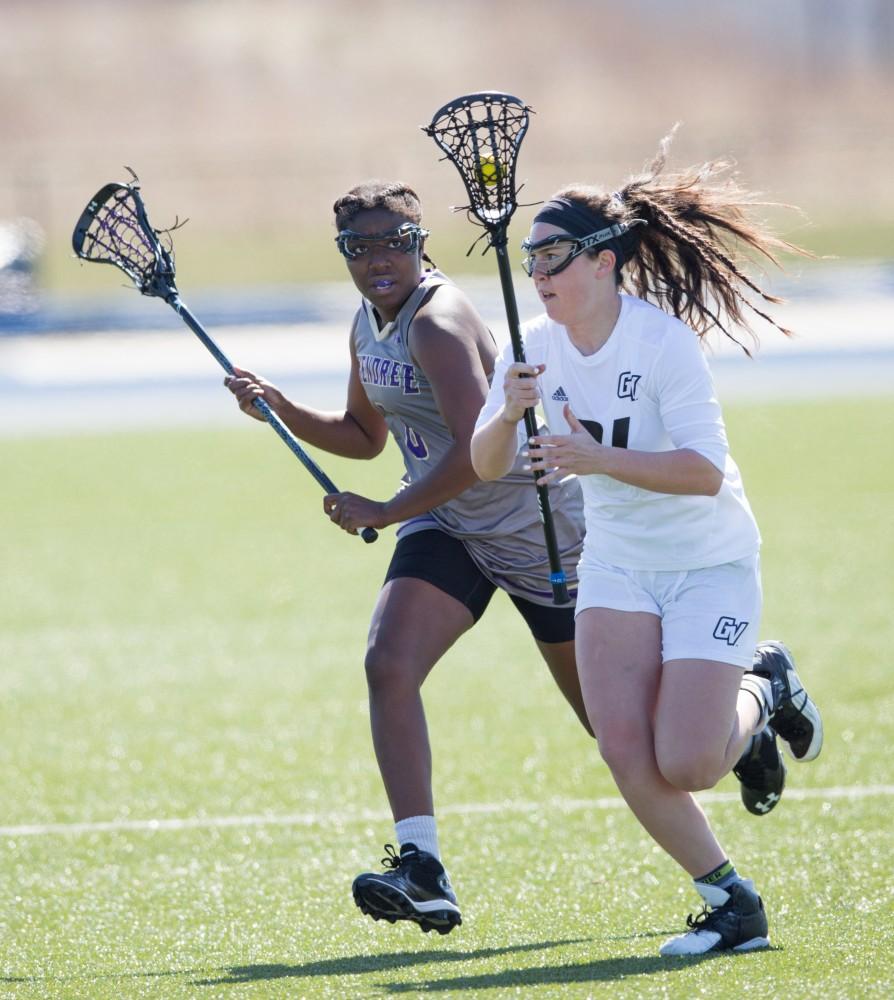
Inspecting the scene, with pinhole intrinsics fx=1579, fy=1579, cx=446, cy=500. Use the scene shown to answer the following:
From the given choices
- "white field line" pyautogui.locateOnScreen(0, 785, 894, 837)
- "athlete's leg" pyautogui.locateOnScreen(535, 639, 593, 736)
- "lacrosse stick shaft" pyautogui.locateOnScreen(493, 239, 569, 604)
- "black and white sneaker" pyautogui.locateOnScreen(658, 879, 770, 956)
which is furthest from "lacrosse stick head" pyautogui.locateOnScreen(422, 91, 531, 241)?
"white field line" pyautogui.locateOnScreen(0, 785, 894, 837)

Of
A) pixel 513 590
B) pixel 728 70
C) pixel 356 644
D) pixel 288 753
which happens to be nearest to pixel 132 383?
pixel 356 644

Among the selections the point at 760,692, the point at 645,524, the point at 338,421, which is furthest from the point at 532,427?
the point at 338,421

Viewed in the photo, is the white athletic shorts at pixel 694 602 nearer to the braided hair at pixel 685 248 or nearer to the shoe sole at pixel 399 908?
the braided hair at pixel 685 248

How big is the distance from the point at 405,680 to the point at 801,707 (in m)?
1.28

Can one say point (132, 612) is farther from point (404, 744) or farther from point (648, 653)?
point (648, 653)

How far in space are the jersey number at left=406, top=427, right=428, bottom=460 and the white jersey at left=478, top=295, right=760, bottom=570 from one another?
66 cm

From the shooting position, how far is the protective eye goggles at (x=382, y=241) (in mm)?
4570

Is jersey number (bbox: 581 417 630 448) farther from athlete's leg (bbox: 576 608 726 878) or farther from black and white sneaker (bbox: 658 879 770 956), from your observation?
black and white sneaker (bbox: 658 879 770 956)

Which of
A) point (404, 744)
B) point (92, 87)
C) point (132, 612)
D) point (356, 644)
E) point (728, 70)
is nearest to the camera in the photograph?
point (404, 744)

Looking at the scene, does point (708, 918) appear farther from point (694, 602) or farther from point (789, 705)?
point (789, 705)

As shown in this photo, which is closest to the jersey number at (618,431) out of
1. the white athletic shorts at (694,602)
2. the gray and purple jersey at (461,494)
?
the white athletic shorts at (694,602)

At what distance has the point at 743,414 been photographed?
1758 cm

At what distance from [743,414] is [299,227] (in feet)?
74.3

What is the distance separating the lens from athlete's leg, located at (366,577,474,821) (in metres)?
4.43
